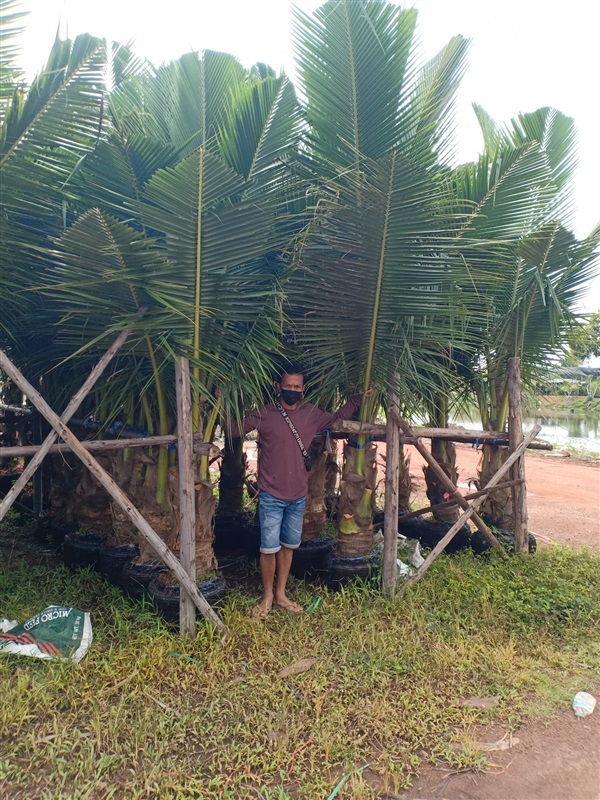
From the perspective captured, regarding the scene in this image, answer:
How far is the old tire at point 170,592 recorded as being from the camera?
3.72m

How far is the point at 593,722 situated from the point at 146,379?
3.49m

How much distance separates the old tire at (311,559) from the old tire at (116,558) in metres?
1.36

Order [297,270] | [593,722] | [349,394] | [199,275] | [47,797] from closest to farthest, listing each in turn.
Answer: [47,797]
[593,722]
[199,275]
[297,270]
[349,394]

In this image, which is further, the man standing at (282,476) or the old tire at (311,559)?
the old tire at (311,559)

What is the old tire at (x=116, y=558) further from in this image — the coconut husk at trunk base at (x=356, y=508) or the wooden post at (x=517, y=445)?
the wooden post at (x=517, y=445)

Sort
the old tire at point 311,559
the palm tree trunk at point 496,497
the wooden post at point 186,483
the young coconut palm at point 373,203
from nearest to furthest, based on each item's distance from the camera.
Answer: the young coconut palm at point 373,203 → the wooden post at point 186,483 → the old tire at point 311,559 → the palm tree trunk at point 496,497

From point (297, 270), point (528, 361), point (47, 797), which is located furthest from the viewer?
point (528, 361)

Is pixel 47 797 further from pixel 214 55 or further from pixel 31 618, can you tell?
pixel 214 55

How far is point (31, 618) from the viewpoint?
3539 mm

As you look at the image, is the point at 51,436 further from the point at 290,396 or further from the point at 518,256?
the point at 518,256

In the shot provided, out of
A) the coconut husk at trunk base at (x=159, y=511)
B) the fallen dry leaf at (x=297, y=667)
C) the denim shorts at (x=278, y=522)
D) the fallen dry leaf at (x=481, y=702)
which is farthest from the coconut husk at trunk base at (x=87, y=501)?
the fallen dry leaf at (x=481, y=702)

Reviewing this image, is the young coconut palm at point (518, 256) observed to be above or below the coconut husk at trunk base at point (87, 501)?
above

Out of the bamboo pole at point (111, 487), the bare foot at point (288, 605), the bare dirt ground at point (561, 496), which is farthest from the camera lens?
the bare dirt ground at point (561, 496)

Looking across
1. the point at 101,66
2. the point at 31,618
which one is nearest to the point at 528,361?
the point at 101,66
